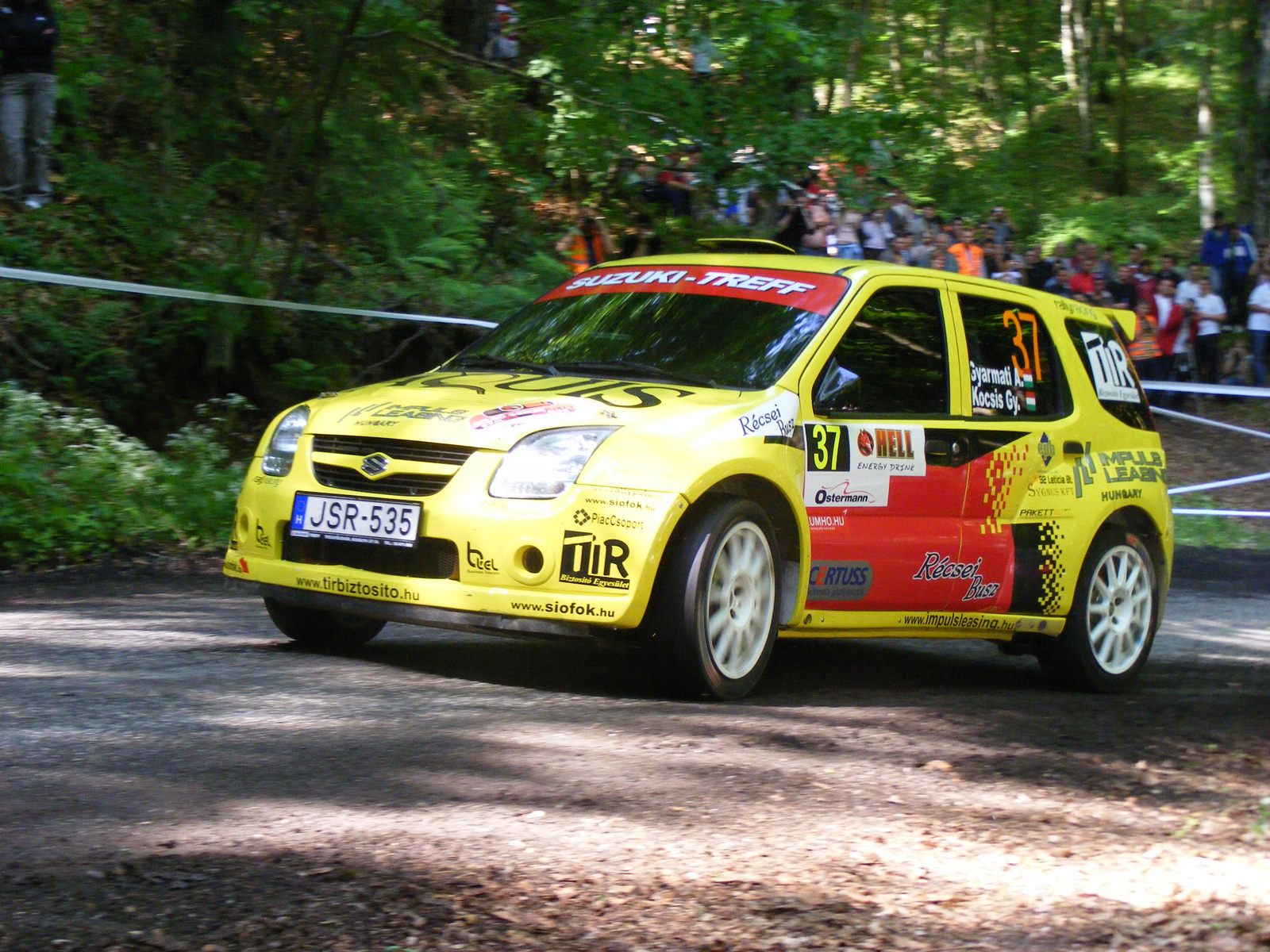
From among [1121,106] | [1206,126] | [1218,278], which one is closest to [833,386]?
A: [1218,278]

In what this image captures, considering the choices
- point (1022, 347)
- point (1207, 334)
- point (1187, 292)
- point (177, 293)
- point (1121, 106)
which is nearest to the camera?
point (1022, 347)

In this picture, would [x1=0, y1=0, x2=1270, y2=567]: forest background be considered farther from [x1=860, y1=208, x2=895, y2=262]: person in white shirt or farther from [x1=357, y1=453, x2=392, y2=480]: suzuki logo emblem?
[x1=357, y1=453, x2=392, y2=480]: suzuki logo emblem

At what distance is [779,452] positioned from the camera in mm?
6109

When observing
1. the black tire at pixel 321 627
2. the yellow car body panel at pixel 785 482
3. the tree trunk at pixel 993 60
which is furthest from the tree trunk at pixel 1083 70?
the black tire at pixel 321 627

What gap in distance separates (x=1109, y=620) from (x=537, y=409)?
3.37 m

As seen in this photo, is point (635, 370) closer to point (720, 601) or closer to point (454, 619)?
point (720, 601)

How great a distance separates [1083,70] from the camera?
134 feet

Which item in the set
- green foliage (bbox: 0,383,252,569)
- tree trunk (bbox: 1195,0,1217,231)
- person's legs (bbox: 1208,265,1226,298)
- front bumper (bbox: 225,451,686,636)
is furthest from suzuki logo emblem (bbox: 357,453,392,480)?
tree trunk (bbox: 1195,0,1217,231)

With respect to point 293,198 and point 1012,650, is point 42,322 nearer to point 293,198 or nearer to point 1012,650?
point 293,198

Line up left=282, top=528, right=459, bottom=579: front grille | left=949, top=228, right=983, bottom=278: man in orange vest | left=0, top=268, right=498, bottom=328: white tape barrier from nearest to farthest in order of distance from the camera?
1. left=282, top=528, right=459, bottom=579: front grille
2. left=0, top=268, right=498, bottom=328: white tape barrier
3. left=949, top=228, right=983, bottom=278: man in orange vest

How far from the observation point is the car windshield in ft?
21.1

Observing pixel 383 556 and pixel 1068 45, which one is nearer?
pixel 383 556

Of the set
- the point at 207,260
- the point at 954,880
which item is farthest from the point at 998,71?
the point at 954,880

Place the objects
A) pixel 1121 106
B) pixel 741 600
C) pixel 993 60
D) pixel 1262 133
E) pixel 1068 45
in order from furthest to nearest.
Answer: pixel 993 60 < pixel 1068 45 < pixel 1121 106 < pixel 1262 133 < pixel 741 600
